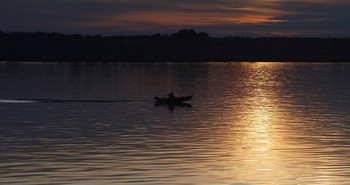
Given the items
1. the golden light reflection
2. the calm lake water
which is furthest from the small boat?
the golden light reflection

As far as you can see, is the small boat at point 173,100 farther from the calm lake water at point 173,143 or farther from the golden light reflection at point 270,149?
the golden light reflection at point 270,149

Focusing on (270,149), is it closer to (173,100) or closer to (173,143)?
(173,143)

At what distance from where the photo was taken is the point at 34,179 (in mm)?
20141

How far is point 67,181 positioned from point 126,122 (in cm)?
1771

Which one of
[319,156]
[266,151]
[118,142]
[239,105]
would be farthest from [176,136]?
[239,105]

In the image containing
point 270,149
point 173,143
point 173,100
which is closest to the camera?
point 270,149

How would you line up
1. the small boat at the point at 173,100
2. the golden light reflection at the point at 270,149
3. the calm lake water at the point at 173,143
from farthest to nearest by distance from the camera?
the small boat at the point at 173,100
the golden light reflection at the point at 270,149
the calm lake water at the point at 173,143

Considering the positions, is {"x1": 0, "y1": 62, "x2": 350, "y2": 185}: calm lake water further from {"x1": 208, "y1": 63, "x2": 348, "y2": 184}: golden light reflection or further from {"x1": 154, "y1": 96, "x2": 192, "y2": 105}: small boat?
{"x1": 154, "y1": 96, "x2": 192, "y2": 105}: small boat

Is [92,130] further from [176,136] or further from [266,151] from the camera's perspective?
[266,151]

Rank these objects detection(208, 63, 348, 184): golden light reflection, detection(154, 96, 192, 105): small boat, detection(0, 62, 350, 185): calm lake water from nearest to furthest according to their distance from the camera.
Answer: detection(0, 62, 350, 185): calm lake water → detection(208, 63, 348, 184): golden light reflection → detection(154, 96, 192, 105): small boat

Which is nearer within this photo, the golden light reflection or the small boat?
the golden light reflection

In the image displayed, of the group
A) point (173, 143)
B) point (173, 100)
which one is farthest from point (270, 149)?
point (173, 100)

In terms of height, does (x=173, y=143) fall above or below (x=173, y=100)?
above

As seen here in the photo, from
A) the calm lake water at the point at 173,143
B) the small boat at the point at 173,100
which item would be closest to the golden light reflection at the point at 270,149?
the calm lake water at the point at 173,143
